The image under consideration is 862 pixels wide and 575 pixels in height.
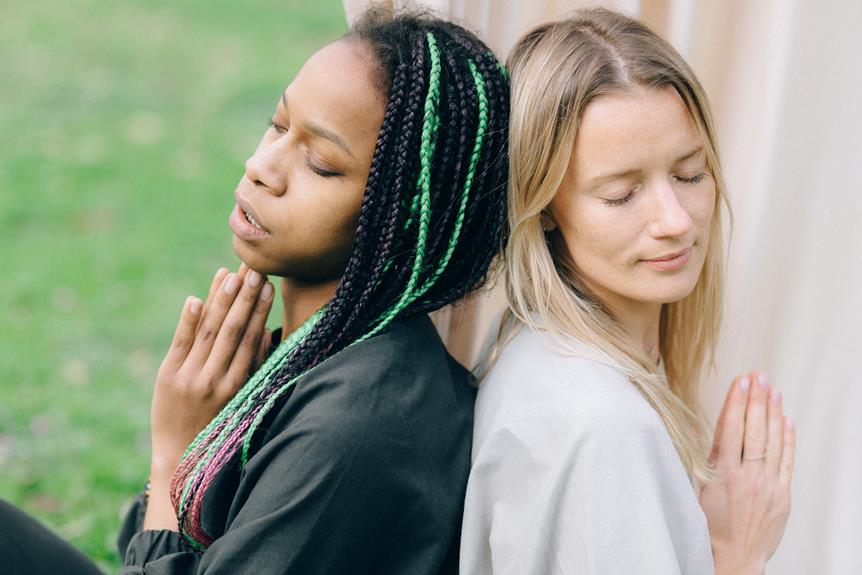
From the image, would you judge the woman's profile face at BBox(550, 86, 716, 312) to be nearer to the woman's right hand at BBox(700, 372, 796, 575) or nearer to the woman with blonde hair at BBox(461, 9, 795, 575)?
the woman with blonde hair at BBox(461, 9, 795, 575)

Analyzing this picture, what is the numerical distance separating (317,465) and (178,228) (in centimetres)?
409

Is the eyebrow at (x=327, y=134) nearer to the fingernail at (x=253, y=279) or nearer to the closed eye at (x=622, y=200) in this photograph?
the fingernail at (x=253, y=279)

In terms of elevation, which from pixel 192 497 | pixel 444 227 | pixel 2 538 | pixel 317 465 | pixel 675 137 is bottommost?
pixel 2 538

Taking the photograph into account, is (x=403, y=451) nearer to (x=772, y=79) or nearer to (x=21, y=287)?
(x=772, y=79)

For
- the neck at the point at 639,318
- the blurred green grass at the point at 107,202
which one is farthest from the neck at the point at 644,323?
the blurred green grass at the point at 107,202

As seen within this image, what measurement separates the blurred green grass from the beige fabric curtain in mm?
2057

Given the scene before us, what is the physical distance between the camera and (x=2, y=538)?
2.31 m

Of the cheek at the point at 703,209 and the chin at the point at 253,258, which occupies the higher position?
the cheek at the point at 703,209

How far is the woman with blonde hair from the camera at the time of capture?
1.99 m

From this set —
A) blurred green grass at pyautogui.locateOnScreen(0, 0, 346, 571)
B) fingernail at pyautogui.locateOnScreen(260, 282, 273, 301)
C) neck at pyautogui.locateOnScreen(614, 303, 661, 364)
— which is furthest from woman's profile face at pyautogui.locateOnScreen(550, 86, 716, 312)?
blurred green grass at pyautogui.locateOnScreen(0, 0, 346, 571)

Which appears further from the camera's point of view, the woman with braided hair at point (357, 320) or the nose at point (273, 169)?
the nose at point (273, 169)

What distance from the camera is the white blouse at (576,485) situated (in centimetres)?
197

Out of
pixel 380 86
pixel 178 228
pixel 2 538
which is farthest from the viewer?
pixel 178 228

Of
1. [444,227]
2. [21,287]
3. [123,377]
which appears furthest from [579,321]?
[21,287]
